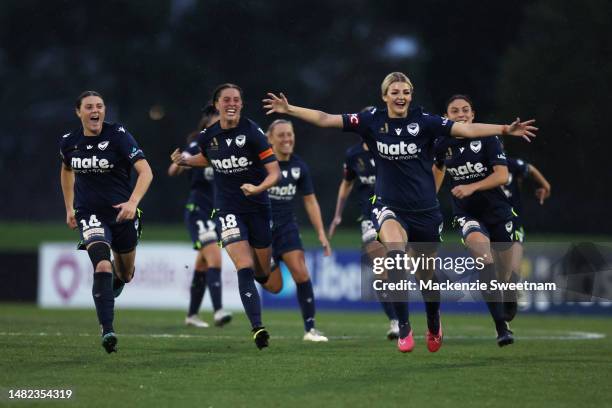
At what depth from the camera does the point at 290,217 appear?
43.9 ft

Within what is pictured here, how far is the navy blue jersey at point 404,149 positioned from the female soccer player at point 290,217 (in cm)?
245

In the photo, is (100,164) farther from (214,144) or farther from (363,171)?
(363,171)

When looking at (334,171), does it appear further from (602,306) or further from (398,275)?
(398,275)

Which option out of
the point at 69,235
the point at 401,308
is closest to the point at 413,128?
the point at 401,308

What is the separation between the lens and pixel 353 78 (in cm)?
2617

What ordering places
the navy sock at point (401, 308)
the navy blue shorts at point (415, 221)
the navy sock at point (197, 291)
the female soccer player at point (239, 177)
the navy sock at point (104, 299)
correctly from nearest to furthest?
the navy sock at point (104, 299), the navy sock at point (401, 308), the navy blue shorts at point (415, 221), the female soccer player at point (239, 177), the navy sock at point (197, 291)

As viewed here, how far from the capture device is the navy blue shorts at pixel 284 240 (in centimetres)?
1320

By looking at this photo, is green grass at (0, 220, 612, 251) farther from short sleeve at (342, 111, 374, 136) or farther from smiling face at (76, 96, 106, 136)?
smiling face at (76, 96, 106, 136)

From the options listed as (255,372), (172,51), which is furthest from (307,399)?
(172,51)

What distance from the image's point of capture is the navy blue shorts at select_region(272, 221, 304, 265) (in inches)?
Result: 520

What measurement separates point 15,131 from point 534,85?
12756 mm

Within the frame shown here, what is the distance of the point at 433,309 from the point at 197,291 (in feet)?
17.6
